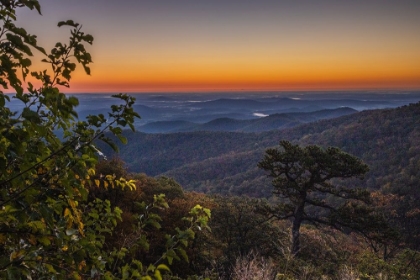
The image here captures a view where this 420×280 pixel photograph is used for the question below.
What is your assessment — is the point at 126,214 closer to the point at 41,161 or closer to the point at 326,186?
the point at 41,161

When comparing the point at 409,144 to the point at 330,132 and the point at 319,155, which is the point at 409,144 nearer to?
the point at 330,132

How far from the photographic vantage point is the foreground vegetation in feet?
5.16

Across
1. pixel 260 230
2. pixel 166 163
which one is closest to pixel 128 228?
pixel 260 230

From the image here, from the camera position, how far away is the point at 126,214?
12367 millimetres

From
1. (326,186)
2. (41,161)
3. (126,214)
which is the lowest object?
(326,186)

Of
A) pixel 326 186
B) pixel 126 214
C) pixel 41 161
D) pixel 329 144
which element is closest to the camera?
pixel 41 161

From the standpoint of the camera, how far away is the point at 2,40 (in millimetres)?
1495

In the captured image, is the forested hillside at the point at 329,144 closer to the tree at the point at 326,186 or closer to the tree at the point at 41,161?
the tree at the point at 326,186

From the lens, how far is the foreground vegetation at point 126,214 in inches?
61.9

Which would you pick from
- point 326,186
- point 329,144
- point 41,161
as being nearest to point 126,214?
point 41,161

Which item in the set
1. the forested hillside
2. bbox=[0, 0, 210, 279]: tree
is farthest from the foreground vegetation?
the forested hillside

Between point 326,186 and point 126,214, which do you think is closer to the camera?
point 126,214

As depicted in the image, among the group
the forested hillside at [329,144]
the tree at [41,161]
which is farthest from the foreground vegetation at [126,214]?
the forested hillside at [329,144]

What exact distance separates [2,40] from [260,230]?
1906 cm
